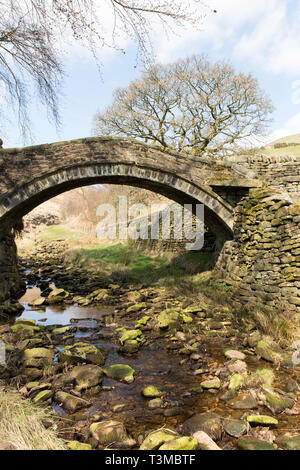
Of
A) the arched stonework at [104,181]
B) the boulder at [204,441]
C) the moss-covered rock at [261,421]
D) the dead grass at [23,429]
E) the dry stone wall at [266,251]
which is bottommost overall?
the moss-covered rock at [261,421]

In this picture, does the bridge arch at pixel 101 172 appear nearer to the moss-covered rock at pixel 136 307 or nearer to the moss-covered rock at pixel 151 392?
the moss-covered rock at pixel 136 307

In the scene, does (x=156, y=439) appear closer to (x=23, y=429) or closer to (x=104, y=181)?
(x=23, y=429)

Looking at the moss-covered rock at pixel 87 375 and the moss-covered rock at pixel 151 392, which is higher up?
the moss-covered rock at pixel 87 375

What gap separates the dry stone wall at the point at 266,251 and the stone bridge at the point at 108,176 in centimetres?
64

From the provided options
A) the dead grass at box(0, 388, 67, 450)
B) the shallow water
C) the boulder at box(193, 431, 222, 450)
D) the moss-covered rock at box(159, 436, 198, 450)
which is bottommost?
the shallow water

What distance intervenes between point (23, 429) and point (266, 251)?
22.1 feet

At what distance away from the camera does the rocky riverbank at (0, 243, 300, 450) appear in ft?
11.2

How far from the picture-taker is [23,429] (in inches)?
115

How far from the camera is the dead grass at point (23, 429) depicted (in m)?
2.76

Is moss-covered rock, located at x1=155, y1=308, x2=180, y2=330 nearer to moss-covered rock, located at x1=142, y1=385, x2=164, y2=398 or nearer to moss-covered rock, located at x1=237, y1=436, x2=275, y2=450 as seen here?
moss-covered rock, located at x1=142, y1=385, x2=164, y2=398

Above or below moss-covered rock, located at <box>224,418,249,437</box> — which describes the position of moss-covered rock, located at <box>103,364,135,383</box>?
below

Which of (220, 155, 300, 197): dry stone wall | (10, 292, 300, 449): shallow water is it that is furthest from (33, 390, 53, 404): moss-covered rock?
(220, 155, 300, 197): dry stone wall

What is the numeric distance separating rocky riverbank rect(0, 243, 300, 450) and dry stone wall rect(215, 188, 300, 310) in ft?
3.17

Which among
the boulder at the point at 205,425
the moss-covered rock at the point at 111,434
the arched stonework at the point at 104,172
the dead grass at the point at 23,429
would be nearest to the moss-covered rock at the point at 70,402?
the dead grass at the point at 23,429
